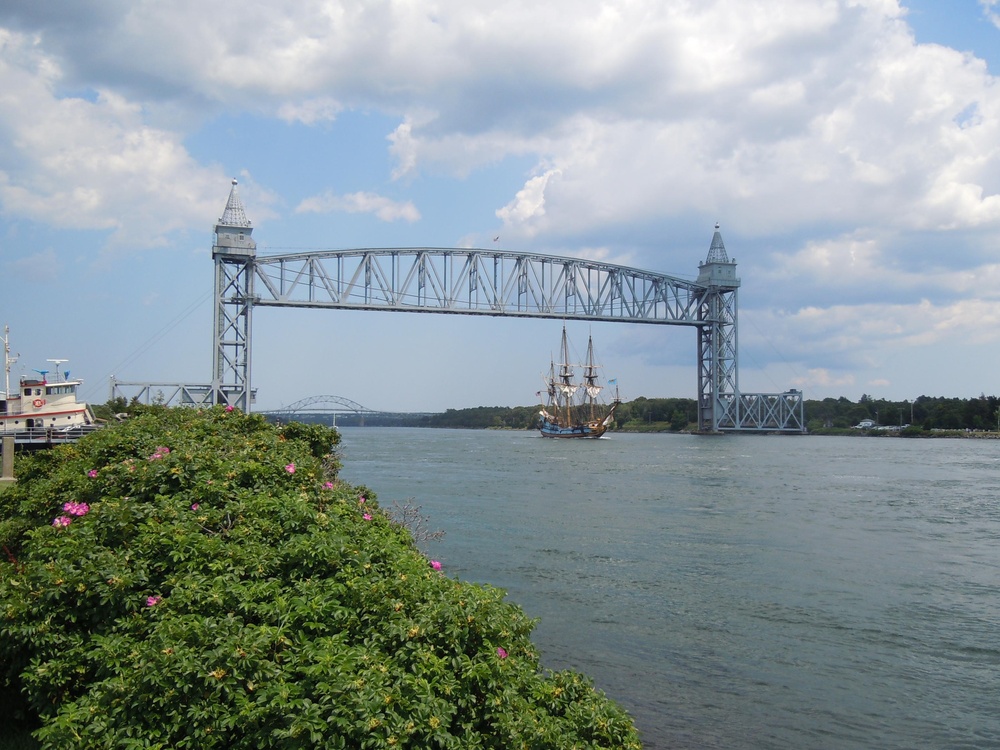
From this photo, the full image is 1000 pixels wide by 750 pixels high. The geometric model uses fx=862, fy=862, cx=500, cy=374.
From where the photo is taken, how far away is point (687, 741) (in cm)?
831

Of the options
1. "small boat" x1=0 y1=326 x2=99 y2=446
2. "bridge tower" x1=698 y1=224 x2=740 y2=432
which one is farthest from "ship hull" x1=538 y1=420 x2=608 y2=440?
"small boat" x1=0 y1=326 x2=99 y2=446

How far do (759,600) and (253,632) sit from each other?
11175 millimetres

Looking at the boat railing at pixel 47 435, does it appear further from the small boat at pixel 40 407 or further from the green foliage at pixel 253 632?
the green foliage at pixel 253 632

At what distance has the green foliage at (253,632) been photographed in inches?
173

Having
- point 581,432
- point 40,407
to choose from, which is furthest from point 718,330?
point 40,407

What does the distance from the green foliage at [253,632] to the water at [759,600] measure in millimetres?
1568

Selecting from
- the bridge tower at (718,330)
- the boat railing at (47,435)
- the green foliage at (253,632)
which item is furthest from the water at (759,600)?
the bridge tower at (718,330)

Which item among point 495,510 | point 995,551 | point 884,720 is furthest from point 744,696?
point 495,510

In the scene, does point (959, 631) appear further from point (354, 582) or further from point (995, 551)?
point (354, 582)

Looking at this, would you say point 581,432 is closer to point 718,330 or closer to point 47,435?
point 718,330

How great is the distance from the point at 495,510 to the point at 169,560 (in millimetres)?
20196

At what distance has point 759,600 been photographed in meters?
14.1

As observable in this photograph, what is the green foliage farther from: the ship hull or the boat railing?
the ship hull

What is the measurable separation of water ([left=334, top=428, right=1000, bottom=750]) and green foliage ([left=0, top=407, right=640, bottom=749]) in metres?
1.57
